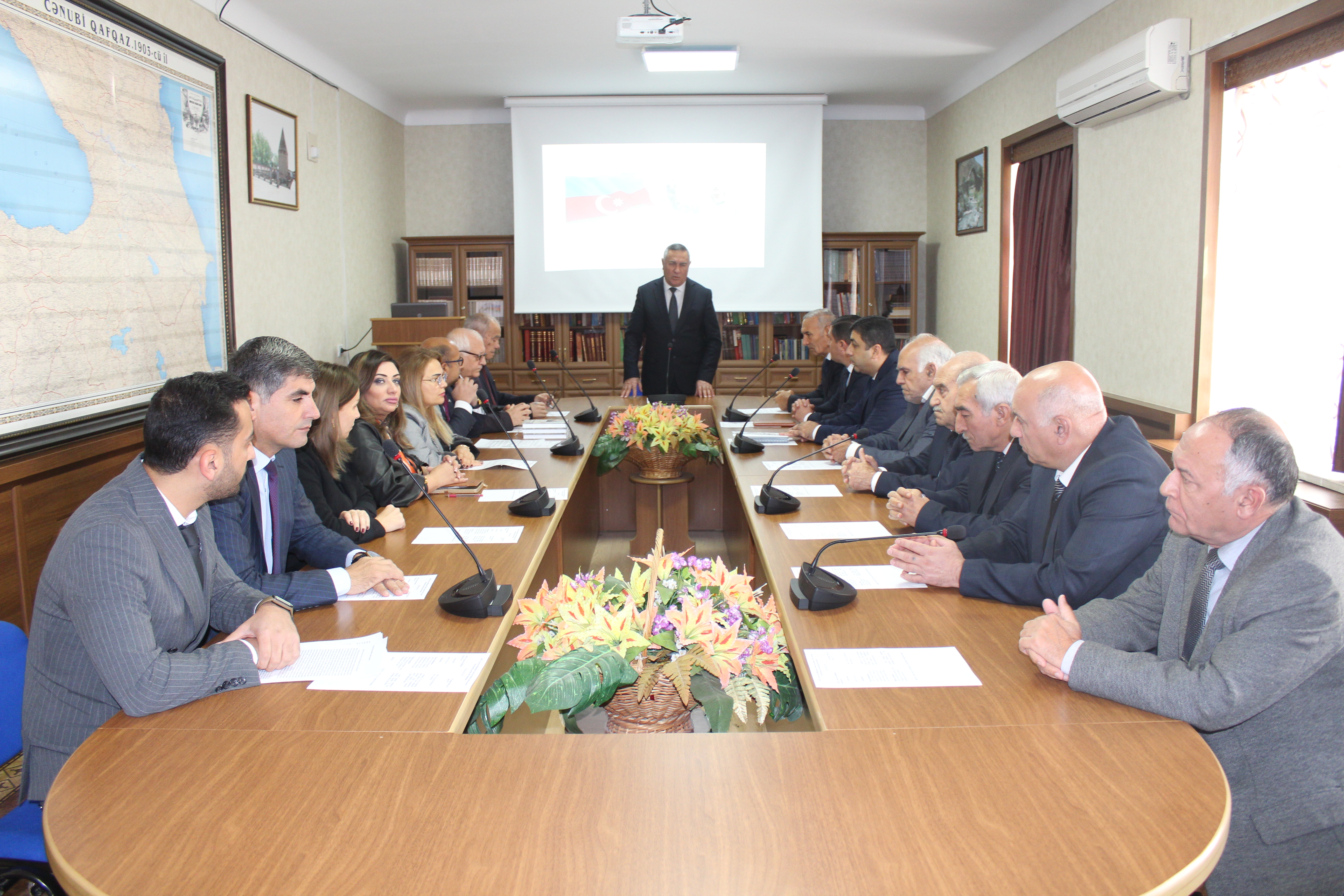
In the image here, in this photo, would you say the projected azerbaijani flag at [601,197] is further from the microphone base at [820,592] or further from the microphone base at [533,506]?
the microphone base at [820,592]

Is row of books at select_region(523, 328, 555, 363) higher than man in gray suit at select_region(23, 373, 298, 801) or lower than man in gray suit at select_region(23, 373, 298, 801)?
higher

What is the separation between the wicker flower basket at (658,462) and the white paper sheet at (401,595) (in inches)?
98.5

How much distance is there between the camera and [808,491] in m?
3.43

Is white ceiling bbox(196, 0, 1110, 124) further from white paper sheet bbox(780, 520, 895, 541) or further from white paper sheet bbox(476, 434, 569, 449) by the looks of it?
white paper sheet bbox(780, 520, 895, 541)

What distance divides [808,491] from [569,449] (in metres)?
1.27

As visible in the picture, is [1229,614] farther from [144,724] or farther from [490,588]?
[144,724]

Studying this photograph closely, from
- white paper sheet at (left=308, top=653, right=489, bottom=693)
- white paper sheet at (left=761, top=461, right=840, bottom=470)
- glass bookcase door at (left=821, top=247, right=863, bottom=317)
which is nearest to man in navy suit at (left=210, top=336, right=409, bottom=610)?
white paper sheet at (left=308, top=653, right=489, bottom=693)

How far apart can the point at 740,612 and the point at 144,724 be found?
101 centimetres

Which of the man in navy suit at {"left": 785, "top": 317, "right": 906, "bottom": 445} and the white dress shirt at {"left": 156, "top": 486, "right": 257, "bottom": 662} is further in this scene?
the man in navy suit at {"left": 785, "top": 317, "right": 906, "bottom": 445}

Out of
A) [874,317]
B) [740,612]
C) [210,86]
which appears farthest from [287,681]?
[210,86]

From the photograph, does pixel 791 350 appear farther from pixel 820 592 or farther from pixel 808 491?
pixel 820 592

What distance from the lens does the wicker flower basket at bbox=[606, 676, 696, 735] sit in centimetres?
160

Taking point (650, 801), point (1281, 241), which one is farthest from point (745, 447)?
point (650, 801)

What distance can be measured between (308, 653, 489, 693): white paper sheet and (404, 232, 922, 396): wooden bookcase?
6304 millimetres
